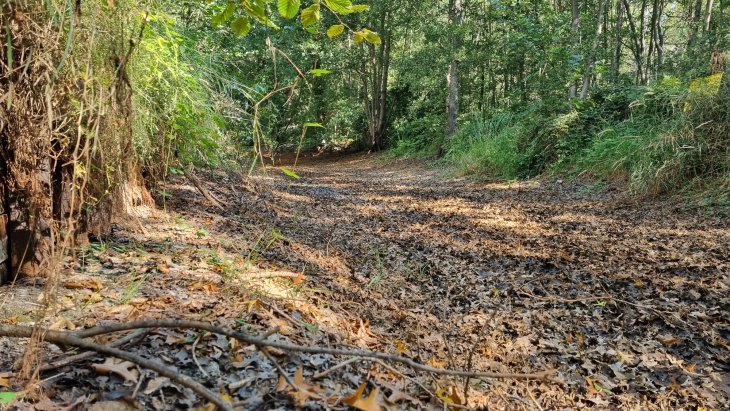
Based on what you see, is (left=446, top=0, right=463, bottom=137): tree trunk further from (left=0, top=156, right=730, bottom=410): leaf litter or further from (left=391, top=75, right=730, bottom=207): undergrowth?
(left=0, top=156, right=730, bottom=410): leaf litter

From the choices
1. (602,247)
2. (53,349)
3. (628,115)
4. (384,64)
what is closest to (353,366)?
(53,349)

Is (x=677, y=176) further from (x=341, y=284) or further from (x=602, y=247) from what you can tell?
(x=341, y=284)

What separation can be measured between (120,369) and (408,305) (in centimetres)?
205

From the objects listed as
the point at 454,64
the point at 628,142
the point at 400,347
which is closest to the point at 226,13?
the point at 400,347

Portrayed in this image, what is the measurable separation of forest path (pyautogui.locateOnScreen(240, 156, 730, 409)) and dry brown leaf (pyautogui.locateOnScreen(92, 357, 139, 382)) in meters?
1.26

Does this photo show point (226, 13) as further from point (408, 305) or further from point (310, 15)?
point (408, 305)

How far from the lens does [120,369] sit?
1.41 metres

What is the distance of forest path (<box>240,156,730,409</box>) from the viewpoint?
94.0 inches

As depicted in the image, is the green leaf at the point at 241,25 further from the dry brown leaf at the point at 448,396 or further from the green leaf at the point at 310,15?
the dry brown leaf at the point at 448,396

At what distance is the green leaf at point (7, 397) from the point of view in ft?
3.82

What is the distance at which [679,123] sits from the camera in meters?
5.92

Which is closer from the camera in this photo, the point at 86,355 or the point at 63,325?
the point at 86,355

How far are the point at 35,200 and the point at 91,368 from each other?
1.15 metres

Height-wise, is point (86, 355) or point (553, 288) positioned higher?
point (86, 355)
